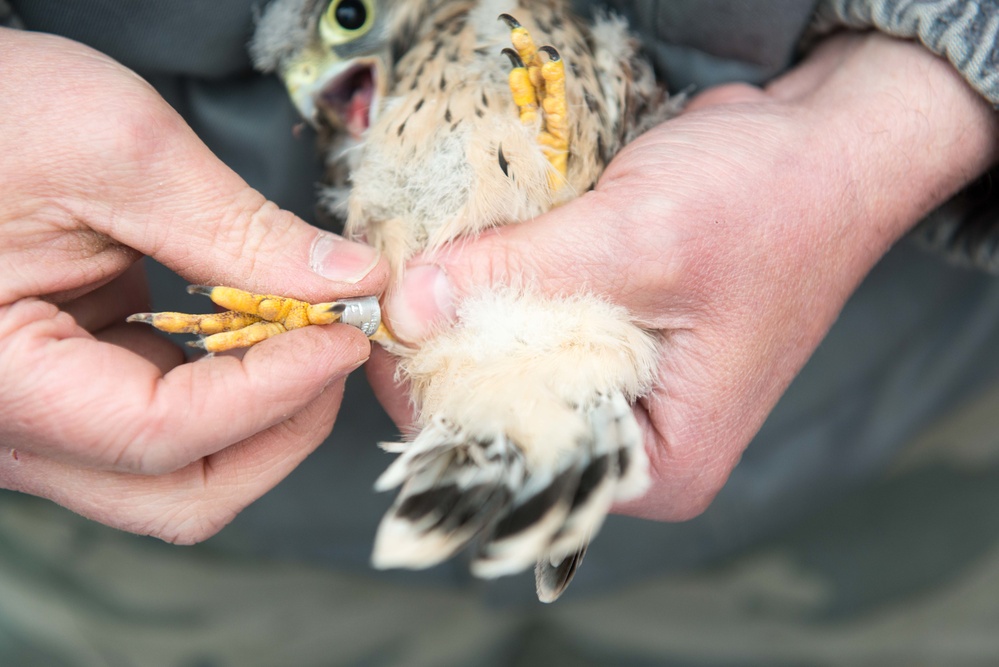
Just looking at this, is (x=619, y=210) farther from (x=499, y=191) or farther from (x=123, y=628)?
(x=123, y=628)

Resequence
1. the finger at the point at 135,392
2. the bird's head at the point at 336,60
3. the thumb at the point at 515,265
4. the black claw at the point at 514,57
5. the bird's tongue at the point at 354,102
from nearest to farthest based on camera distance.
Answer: the finger at the point at 135,392 < the thumb at the point at 515,265 < the black claw at the point at 514,57 < the bird's head at the point at 336,60 < the bird's tongue at the point at 354,102

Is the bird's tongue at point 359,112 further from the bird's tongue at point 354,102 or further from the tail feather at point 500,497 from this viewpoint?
the tail feather at point 500,497

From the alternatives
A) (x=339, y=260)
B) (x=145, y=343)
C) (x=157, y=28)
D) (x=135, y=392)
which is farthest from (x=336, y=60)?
(x=135, y=392)

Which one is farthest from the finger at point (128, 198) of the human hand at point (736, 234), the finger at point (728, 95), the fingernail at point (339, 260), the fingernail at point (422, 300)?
the finger at point (728, 95)

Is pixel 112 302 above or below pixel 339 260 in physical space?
below

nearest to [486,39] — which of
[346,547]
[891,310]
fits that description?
[891,310]

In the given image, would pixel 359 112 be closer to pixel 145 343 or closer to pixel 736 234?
pixel 145 343
